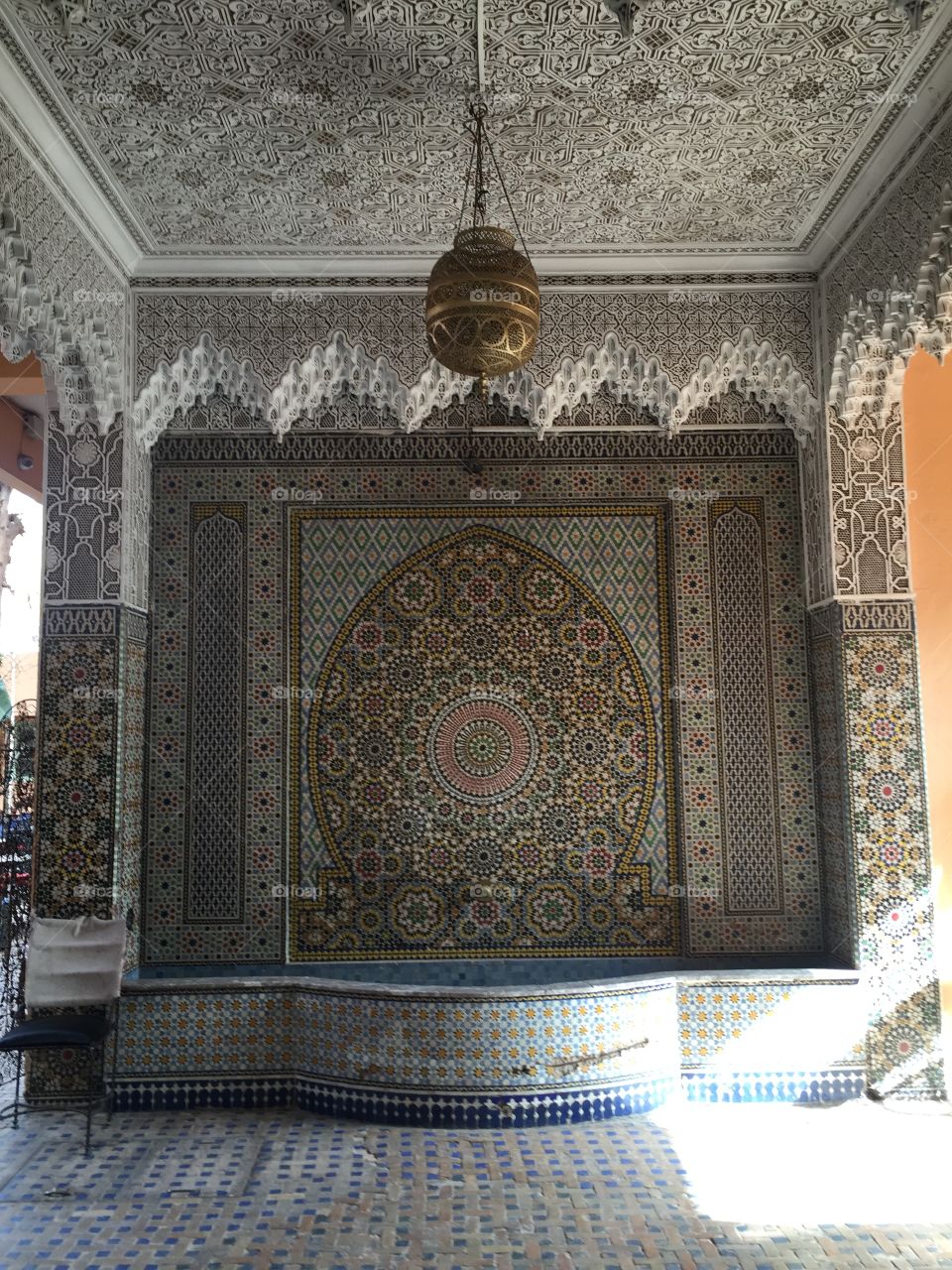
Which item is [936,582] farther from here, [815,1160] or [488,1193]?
[488,1193]

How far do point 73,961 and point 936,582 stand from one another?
3.87m

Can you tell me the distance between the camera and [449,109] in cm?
319

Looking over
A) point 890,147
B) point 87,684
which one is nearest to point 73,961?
point 87,684

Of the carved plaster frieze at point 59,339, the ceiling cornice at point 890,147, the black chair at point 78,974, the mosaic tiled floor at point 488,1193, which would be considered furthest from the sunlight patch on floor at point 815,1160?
the carved plaster frieze at point 59,339

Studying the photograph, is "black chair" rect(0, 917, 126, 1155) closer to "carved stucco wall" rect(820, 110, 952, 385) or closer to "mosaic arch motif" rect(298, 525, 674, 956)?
"mosaic arch motif" rect(298, 525, 674, 956)

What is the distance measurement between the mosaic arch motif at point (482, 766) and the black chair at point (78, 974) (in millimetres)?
850

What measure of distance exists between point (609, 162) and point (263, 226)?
1377mm

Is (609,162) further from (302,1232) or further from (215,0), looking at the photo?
(302,1232)

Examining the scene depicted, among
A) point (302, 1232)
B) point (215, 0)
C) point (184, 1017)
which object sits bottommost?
point (302, 1232)

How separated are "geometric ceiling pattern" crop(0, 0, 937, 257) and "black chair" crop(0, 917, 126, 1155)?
2712 mm

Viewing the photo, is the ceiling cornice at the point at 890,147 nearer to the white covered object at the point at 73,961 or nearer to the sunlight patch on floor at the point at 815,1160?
the sunlight patch on floor at the point at 815,1160

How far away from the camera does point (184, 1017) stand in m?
3.90

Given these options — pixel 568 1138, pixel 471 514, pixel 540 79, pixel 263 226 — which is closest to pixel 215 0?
pixel 540 79

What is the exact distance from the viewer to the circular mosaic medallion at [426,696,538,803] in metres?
4.45
